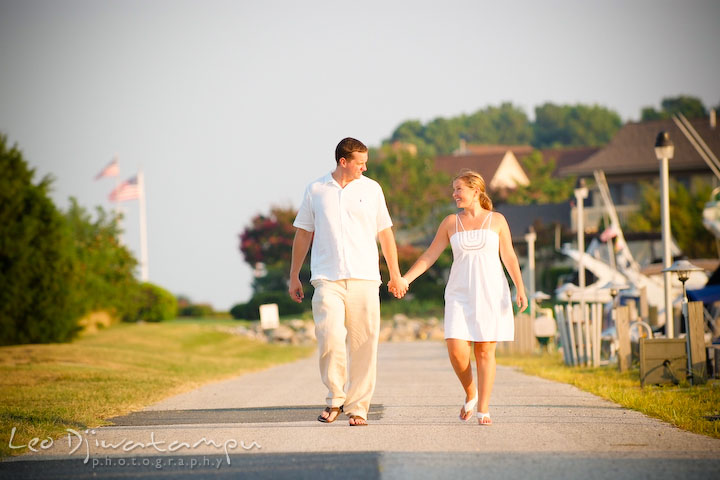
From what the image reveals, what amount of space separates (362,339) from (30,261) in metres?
18.9

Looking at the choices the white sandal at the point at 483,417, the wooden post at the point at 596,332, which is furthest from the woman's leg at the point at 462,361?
the wooden post at the point at 596,332

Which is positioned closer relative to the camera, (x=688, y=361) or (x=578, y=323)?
(x=688, y=361)

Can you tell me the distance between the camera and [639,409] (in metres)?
10.0

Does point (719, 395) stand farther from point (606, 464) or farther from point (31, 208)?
point (31, 208)

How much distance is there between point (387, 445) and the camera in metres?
7.29

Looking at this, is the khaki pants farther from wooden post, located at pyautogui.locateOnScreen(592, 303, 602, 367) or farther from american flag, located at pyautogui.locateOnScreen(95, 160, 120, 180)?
american flag, located at pyautogui.locateOnScreen(95, 160, 120, 180)

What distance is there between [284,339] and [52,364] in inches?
1044

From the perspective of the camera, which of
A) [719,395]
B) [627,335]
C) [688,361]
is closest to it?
[719,395]

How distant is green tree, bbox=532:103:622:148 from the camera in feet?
391

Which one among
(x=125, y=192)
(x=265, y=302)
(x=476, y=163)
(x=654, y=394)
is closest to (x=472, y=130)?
(x=476, y=163)

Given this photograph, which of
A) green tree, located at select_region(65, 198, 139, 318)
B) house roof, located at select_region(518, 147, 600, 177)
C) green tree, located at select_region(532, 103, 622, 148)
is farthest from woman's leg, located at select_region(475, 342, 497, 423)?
green tree, located at select_region(532, 103, 622, 148)

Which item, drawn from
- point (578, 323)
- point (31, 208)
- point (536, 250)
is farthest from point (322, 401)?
point (536, 250)

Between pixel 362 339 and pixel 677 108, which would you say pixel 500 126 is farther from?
pixel 362 339

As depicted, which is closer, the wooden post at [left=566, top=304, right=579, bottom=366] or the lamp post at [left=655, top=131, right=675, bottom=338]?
the lamp post at [left=655, top=131, right=675, bottom=338]
